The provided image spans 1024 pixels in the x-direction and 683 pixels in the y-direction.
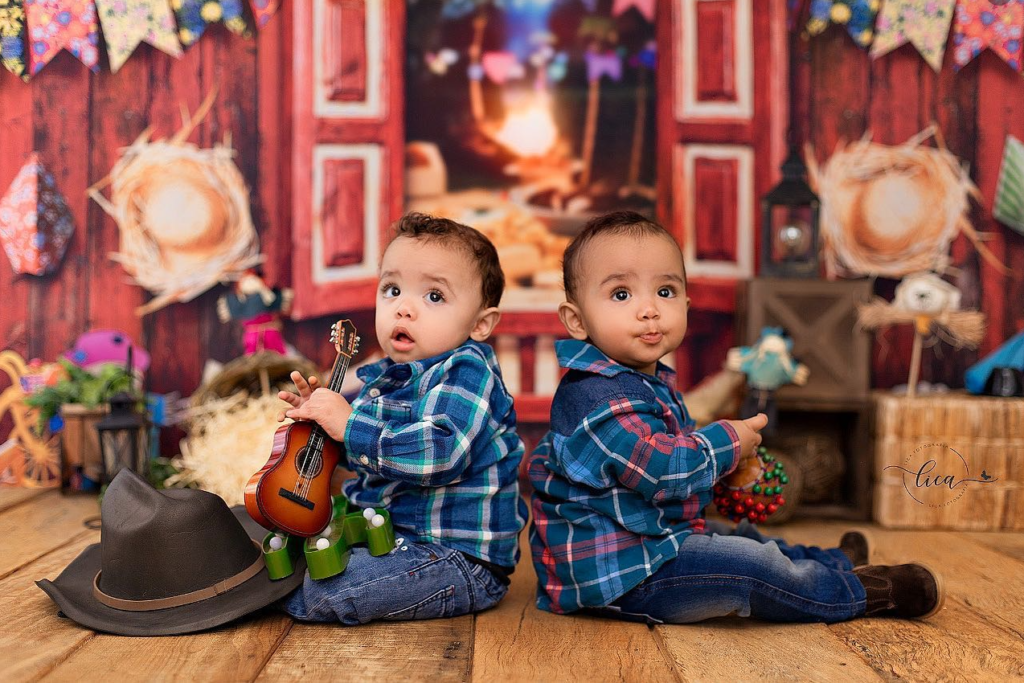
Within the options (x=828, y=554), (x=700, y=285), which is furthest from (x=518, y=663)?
(x=700, y=285)

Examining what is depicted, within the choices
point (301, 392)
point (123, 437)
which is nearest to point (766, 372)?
point (301, 392)

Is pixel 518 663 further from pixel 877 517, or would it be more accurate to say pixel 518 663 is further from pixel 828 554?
pixel 877 517

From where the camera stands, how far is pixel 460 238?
1.98m

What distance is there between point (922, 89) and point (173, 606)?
321 centimetres

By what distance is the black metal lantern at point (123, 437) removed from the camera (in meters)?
2.98

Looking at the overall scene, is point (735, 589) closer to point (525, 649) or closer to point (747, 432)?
point (747, 432)

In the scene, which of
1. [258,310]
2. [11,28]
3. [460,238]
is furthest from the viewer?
[11,28]

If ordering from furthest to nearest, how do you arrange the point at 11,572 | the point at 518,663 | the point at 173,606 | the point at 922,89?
1. the point at 922,89
2. the point at 11,572
3. the point at 173,606
4. the point at 518,663

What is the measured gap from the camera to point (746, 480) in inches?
74.6

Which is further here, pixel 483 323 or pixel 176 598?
pixel 483 323

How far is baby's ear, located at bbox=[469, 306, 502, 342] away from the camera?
2010mm

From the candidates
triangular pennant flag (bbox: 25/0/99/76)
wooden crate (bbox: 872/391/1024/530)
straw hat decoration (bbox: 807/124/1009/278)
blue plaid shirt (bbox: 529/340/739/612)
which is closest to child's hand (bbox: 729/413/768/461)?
blue plaid shirt (bbox: 529/340/739/612)

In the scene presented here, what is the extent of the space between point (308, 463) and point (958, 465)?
2104 millimetres
